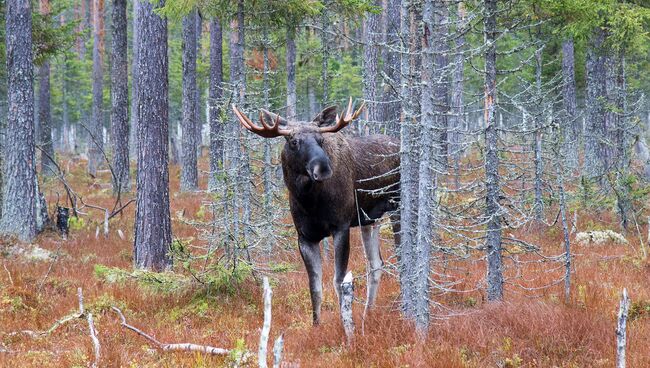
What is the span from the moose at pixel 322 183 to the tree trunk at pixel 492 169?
1.13 metres

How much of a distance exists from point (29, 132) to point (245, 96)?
17.1 ft

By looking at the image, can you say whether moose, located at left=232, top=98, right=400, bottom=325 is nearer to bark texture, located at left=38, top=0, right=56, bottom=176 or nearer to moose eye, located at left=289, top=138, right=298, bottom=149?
moose eye, located at left=289, top=138, right=298, bottom=149

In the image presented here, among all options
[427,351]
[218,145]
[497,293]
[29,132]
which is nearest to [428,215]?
[427,351]

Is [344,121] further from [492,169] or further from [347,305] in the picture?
[347,305]

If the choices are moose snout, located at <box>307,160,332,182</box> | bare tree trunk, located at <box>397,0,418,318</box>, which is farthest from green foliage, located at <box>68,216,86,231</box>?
bare tree trunk, located at <box>397,0,418,318</box>

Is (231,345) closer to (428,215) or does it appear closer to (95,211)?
(428,215)

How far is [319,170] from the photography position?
6180 millimetres

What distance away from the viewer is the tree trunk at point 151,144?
966 centimetres

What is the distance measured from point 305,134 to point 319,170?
70 cm

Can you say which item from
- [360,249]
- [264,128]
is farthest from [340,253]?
[360,249]

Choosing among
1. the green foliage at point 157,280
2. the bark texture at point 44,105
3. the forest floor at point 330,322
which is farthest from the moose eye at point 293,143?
the bark texture at point 44,105

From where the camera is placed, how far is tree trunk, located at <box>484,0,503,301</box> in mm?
6930

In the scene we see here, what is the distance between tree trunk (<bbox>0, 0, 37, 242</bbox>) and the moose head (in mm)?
7518

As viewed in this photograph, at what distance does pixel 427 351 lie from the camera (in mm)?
5332
